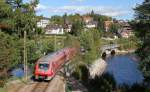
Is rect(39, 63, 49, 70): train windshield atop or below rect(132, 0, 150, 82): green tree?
below

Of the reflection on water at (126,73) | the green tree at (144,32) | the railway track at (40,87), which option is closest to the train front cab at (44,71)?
the railway track at (40,87)

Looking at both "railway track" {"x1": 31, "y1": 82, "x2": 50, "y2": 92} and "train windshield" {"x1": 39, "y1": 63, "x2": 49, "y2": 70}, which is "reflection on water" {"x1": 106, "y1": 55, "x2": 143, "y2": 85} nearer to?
"train windshield" {"x1": 39, "y1": 63, "x2": 49, "y2": 70}

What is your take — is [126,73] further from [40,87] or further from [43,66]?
[40,87]

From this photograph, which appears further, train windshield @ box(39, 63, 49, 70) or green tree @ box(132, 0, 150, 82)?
train windshield @ box(39, 63, 49, 70)

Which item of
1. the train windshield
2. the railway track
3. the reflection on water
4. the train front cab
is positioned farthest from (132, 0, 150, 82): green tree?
the train windshield

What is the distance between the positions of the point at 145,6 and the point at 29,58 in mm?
23922

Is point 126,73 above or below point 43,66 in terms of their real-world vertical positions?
below

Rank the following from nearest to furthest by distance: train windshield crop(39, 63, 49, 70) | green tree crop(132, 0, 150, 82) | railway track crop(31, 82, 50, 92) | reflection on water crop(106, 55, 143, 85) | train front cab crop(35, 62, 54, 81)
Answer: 1. green tree crop(132, 0, 150, 82)
2. railway track crop(31, 82, 50, 92)
3. train front cab crop(35, 62, 54, 81)
4. train windshield crop(39, 63, 49, 70)
5. reflection on water crop(106, 55, 143, 85)

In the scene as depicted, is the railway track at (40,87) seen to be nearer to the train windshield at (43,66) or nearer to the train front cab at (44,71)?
the train front cab at (44,71)

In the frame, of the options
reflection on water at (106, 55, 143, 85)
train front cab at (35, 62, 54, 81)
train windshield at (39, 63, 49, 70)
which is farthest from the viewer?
reflection on water at (106, 55, 143, 85)

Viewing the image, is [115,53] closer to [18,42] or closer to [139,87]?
[18,42]

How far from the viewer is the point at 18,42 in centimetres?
4866

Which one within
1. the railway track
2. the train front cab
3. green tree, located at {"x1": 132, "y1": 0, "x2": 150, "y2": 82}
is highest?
green tree, located at {"x1": 132, "y1": 0, "x2": 150, "y2": 82}

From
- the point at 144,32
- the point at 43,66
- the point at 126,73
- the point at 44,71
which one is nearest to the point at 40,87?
the point at 44,71
